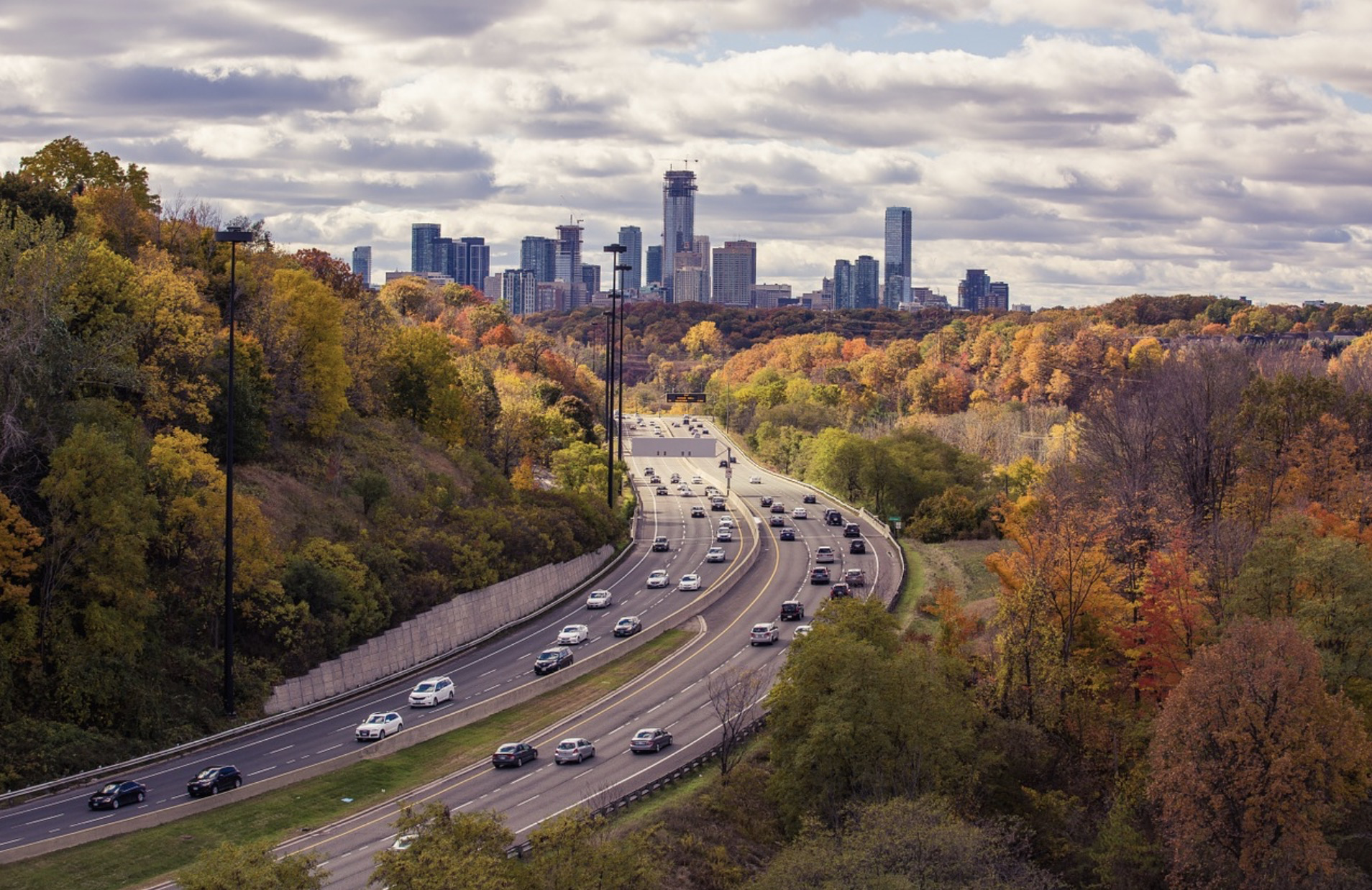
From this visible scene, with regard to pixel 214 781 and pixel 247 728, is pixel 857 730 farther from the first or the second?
pixel 247 728

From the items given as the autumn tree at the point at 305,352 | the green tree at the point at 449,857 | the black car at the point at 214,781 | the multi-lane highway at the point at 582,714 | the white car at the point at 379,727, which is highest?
the autumn tree at the point at 305,352

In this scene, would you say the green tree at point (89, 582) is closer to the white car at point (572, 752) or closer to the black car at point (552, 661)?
the white car at point (572, 752)

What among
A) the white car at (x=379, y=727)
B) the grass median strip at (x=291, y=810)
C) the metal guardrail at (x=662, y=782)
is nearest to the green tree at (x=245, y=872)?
the metal guardrail at (x=662, y=782)

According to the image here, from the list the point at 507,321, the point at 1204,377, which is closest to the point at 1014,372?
the point at 507,321

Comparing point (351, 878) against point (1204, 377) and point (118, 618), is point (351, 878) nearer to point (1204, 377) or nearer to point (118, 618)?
point (118, 618)

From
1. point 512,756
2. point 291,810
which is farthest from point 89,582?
point 512,756

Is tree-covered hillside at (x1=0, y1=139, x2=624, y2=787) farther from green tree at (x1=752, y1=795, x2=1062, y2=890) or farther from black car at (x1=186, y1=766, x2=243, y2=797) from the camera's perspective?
green tree at (x1=752, y1=795, x2=1062, y2=890)

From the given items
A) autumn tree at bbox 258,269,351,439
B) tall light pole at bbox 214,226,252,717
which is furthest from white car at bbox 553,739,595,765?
autumn tree at bbox 258,269,351,439
